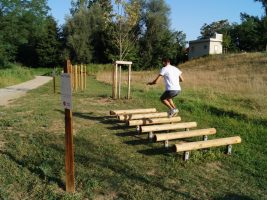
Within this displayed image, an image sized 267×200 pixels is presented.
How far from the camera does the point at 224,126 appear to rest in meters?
9.95

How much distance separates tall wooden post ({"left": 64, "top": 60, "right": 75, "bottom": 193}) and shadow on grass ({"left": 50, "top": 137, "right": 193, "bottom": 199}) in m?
0.31

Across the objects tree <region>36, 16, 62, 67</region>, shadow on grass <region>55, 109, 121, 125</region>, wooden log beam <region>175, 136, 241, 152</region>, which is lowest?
shadow on grass <region>55, 109, 121, 125</region>

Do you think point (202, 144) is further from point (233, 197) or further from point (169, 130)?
point (169, 130)

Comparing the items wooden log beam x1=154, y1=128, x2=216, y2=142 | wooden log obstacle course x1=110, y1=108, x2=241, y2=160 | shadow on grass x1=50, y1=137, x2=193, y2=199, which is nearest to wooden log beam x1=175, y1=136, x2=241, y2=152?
wooden log obstacle course x1=110, y1=108, x2=241, y2=160

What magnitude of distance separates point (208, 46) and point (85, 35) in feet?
70.3

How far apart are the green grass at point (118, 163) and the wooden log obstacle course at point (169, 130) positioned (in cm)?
21

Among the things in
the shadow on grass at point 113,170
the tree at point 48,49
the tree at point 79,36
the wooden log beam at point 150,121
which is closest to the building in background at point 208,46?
the tree at point 79,36

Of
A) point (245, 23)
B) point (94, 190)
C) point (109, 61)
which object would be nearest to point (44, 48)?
point (109, 61)

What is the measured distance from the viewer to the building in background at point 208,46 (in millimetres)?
62991

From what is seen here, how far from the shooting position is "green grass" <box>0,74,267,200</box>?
16.9ft

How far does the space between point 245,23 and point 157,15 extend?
764 inches

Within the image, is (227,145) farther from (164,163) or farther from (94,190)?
(94,190)

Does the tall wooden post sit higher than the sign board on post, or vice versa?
the sign board on post

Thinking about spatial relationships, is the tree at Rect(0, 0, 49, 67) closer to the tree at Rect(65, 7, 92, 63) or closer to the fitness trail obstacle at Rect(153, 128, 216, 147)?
the tree at Rect(65, 7, 92, 63)
